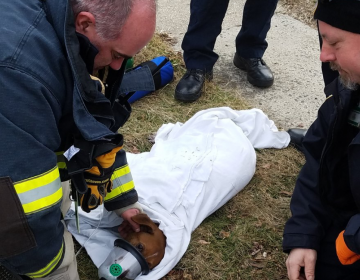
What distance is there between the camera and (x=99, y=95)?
1.84 m

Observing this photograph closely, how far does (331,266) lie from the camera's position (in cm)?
237

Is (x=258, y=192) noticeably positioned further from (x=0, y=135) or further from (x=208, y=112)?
(x=0, y=135)

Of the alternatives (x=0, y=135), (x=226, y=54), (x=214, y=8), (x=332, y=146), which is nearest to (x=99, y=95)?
(x=0, y=135)

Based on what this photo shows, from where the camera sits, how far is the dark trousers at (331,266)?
92.1 inches

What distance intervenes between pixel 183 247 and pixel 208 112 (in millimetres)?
1222

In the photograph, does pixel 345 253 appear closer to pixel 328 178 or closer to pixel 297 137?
pixel 328 178

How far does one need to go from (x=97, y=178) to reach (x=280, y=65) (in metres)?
3.15

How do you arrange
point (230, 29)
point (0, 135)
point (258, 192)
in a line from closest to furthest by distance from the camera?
point (0, 135) < point (258, 192) < point (230, 29)

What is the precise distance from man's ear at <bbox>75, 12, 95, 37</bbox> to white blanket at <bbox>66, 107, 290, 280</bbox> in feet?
4.20

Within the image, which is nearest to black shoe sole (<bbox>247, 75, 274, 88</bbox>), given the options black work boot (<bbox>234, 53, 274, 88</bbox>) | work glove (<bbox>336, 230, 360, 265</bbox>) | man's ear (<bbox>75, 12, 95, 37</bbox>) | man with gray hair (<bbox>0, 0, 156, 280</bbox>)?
black work boot (<bbox>234, 53, 274, 88</bbox>)

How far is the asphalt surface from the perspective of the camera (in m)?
4.11

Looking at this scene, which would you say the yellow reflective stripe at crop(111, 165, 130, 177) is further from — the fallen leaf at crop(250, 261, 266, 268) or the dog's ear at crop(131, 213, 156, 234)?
the fallen leaf at crop(250, 261, 266, 268)

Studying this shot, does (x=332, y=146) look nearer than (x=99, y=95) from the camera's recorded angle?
No

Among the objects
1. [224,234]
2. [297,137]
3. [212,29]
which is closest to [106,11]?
[224,234]
